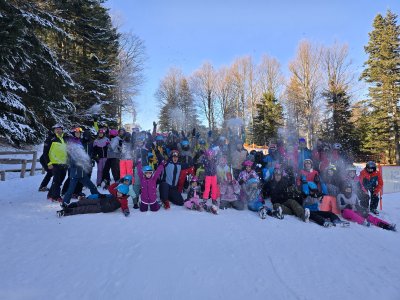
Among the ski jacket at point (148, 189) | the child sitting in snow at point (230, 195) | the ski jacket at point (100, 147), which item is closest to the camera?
the ski jacket at point (148, 189)

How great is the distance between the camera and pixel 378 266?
4109mm

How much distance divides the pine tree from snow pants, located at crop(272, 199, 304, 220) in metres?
26.7

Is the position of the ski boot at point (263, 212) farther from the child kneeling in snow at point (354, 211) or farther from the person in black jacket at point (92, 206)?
the person in black jacket at point (92, 206)

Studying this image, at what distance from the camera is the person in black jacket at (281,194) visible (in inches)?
269

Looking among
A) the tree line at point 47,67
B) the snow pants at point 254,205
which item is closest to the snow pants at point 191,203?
the snow pants at point 254,205


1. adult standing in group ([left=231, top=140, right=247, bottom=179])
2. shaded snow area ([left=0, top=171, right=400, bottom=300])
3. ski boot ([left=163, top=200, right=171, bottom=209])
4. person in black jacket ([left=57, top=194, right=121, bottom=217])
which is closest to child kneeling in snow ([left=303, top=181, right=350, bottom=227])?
shaded snow area ([left=0, top=171, right=400, bottom=300])

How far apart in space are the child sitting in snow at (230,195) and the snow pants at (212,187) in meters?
0.18

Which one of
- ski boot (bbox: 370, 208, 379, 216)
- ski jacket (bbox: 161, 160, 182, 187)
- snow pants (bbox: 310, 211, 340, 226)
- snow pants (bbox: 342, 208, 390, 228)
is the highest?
ski jacket (bbox: 161, 160, 182, 187)

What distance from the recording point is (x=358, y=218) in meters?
6.68

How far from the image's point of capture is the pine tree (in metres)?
33.3

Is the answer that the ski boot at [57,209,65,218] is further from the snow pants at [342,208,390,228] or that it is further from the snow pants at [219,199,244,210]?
the snow pants at [342,208,390,228]

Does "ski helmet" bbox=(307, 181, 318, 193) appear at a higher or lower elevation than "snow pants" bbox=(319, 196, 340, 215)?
higher

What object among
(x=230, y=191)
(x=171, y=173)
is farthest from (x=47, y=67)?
(x=230, y=191)

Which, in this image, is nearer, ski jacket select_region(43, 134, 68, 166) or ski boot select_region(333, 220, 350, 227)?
ski boot select_region(333, 220, 350, 227)
